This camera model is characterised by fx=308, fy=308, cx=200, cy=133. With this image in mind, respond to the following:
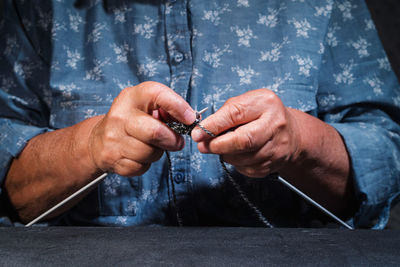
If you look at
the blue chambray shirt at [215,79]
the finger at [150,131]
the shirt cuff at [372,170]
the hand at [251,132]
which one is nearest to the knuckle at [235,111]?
the hand at [251,132]

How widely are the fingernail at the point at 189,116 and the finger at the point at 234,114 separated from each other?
0.05 ft

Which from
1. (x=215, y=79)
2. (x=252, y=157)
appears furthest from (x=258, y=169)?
(x=215, y=79)

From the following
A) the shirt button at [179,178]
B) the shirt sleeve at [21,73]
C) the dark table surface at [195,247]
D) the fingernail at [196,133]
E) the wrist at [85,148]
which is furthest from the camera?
the shirt sleeve at [21,73]

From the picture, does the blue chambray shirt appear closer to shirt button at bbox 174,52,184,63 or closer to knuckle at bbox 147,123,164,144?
A: shirt button at bbox 174,52,184,63

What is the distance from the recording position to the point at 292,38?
0.77 metres

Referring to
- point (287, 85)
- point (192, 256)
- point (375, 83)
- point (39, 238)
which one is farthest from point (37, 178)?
point (375, 83)

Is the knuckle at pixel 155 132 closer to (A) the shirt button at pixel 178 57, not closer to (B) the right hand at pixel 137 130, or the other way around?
(B) the right hand at pixel 137 130

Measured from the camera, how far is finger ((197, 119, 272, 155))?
0.49m

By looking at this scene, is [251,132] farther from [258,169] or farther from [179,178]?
[179,178]

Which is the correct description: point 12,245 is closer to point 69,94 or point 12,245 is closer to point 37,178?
point 37,178

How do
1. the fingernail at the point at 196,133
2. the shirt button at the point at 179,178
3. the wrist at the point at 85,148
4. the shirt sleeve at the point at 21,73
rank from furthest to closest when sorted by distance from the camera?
the shirt sleeve at the point at 21,73 → the shirt button at the point at 179,178 → the wrist at the point at 85,148 → the fingernail at the point at 196,133

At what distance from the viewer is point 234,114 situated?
19.5 inches

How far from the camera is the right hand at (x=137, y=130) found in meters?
0.49

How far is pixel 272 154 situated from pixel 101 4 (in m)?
0.60
